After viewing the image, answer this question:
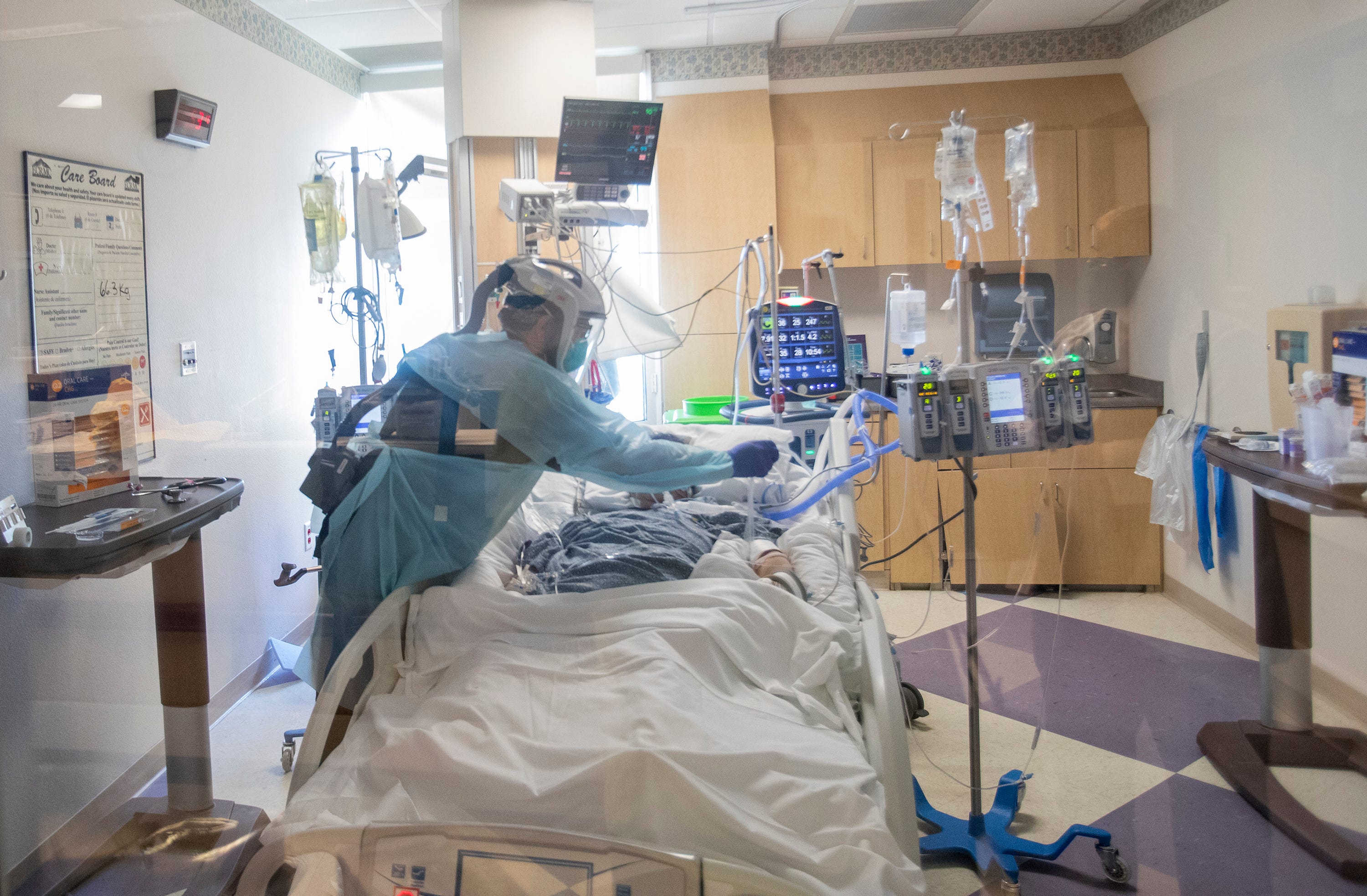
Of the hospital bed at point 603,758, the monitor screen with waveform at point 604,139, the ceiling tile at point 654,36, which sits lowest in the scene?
the hospital bed at point 603,758

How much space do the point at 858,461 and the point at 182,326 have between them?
118 cm

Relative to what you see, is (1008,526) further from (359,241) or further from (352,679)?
(359,241)

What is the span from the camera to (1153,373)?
149 centimetres

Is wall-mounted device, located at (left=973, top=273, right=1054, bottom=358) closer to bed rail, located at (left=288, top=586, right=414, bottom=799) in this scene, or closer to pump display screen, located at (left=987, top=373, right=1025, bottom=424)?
pump display screen, located at (left=987, top=373, right=1025, bottom=424)

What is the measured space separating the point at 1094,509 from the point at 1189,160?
0.61 metres

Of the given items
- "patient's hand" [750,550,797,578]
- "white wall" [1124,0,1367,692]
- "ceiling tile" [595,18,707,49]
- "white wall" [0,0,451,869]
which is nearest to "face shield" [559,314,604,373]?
"white wall" [0,0,451,869]

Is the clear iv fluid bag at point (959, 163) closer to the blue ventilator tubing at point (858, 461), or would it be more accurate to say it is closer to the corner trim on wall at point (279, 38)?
the blue ventilator tubing at point (858, 461)

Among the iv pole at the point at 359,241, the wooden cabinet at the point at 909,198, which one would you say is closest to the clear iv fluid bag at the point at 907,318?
the wooden cabinet at the point at 909,198

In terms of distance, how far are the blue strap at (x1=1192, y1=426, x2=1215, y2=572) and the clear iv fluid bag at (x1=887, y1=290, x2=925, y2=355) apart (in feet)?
1.60

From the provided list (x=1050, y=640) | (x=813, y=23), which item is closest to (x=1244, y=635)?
(x=1050, y=640)

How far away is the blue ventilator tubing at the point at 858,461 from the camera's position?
1639 mm

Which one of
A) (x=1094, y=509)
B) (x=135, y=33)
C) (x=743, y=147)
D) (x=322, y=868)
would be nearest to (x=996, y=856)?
(x=1094, y=509)

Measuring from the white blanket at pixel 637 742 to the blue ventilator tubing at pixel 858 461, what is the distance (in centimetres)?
33

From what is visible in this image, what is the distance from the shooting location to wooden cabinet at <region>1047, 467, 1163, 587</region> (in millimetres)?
1546
